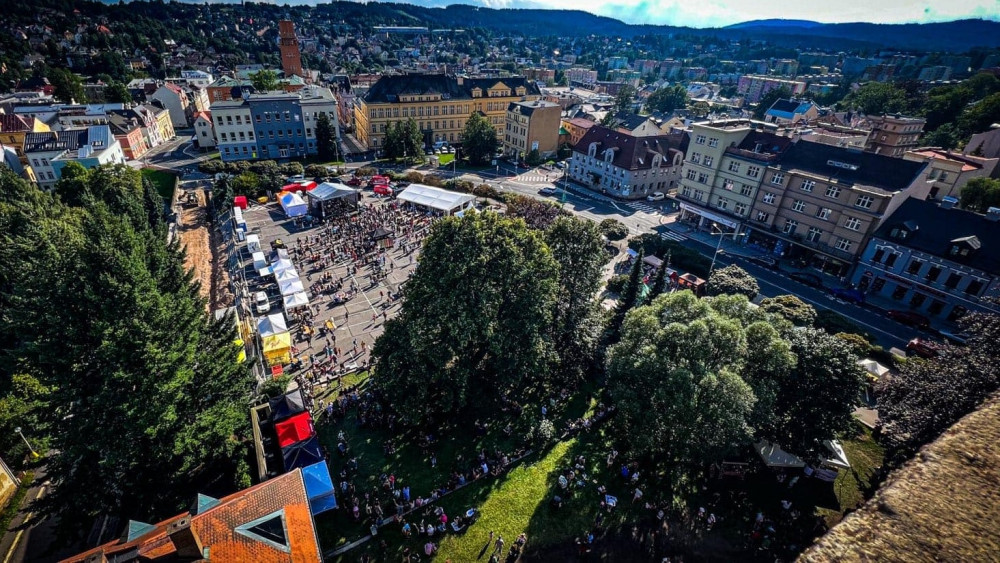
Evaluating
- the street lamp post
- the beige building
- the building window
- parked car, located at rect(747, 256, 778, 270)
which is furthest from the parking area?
the building window

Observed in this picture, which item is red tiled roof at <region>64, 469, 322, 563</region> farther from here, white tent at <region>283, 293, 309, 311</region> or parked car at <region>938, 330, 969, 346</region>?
parked car at <region>938, 330, 969, 346</region>

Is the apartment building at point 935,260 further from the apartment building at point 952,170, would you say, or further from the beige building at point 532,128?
the beige building at point 532,128

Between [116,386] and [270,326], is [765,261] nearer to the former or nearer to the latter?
[270,326]

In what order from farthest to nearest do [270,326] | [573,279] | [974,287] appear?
[974,287] < [270,326] < [573,279]

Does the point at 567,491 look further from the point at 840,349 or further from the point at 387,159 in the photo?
the point at 387,159

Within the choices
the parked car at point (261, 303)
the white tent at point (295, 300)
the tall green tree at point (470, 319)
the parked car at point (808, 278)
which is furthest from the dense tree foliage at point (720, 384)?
the parked car at point (261, 303)

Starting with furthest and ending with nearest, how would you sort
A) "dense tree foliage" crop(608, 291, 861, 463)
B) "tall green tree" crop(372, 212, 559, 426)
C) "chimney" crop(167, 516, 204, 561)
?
"tall green tree" crop(372, 212, 559, 426) → "dense tree foliage" crop(608, 291, 861, 463) → "chimney" crop(167, 516, 204, 561)

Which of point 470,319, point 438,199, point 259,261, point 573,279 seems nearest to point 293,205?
point 259,261
